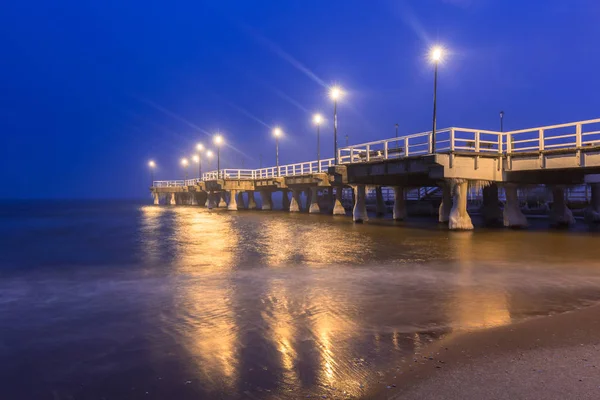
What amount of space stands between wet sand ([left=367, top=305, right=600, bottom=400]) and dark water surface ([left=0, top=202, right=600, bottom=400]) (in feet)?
1.06

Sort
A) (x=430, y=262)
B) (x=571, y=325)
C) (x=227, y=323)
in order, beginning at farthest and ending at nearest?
(x=430, y=262), (x=227, y=323), (x=571, y=325)

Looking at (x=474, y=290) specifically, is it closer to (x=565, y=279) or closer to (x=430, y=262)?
(x=565, y=279)

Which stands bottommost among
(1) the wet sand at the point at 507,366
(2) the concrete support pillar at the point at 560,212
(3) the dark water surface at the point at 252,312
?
(3) the dark water surface at the point at 252,312

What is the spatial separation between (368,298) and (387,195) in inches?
2069

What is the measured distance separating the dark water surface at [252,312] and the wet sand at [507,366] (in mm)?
324

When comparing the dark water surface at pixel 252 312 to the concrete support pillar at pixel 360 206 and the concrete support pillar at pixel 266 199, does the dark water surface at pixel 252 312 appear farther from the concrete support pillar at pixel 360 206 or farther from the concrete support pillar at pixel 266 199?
the concrete support pillar at pixel 266 199

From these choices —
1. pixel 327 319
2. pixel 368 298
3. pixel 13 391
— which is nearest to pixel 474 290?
pixel 368 298

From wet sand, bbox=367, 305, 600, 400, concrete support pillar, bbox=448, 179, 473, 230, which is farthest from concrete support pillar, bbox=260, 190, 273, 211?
wet sand, bbox=367, 305, 600, 400

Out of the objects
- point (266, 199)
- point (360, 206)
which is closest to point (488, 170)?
point (360, 206)

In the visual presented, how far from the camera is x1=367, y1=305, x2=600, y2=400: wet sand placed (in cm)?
438

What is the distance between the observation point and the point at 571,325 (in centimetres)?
668

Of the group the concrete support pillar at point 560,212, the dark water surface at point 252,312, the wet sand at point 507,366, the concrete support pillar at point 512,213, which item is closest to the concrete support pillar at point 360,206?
the concrete support pillar at point 512,213

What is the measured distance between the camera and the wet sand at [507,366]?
438 cm

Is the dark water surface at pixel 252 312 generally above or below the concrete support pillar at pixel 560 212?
below
